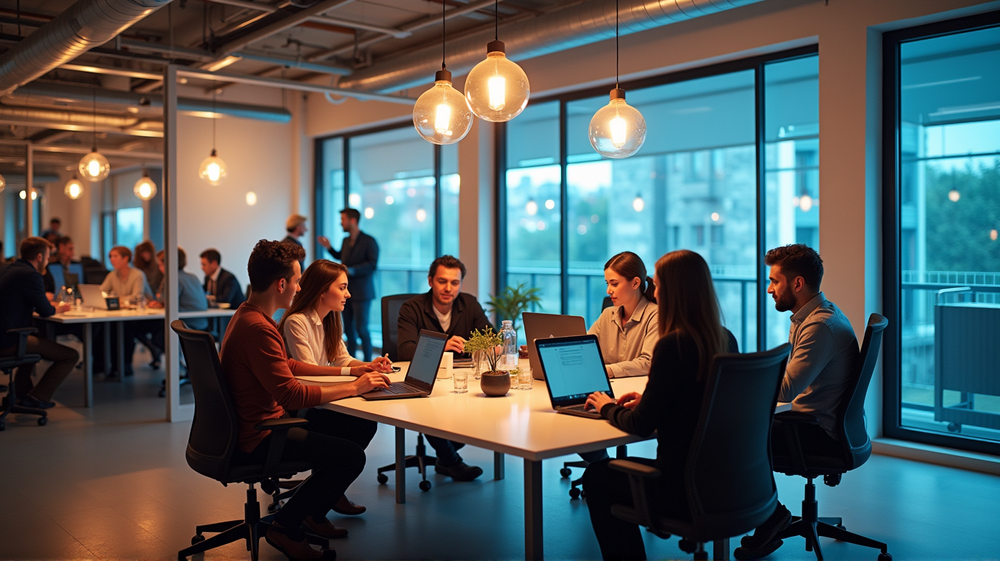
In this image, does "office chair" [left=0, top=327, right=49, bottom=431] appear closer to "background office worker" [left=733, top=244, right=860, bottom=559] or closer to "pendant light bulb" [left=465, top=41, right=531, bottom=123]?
"pendant light bulb" [left=465, top=41, right=531, bottom=123]

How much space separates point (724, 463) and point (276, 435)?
5.69ft

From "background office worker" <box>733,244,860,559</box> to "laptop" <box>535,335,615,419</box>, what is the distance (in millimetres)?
769

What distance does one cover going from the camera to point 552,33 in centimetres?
606

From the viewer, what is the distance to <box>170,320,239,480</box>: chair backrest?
121 inches

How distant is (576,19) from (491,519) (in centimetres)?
371

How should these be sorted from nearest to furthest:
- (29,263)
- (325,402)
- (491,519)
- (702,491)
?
(702,491), (325,402), (491,519), (29,263)

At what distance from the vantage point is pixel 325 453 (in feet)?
10.8

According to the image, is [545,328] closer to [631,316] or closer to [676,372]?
[631,316]

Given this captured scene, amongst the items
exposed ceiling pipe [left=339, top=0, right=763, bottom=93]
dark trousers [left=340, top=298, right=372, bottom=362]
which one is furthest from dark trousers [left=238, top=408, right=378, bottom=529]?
dark trousers [left=340, top=298, right=372, bottom=362]

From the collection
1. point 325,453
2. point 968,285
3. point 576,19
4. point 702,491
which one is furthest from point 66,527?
point 968,285

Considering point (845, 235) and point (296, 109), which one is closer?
point (845, 235)

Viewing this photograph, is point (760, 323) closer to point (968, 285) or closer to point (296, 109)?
point (968, 285)

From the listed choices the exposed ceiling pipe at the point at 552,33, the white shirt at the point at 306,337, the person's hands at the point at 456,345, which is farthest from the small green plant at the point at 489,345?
the exposed ceiling pipe at the point at 552,33

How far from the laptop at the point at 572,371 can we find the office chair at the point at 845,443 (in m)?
0.78
